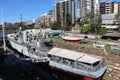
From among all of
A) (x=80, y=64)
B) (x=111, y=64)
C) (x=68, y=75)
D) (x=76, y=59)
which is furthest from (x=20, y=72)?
(x=111, y=64)

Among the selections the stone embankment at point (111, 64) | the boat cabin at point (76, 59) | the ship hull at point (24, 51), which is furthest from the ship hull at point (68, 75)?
the ship hull at point (24, 51)

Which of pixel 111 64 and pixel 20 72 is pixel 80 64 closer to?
pixel 111 64

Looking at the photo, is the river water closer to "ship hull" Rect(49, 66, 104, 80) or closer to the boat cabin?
"ship hull" Rect(49, 66, 104, 80)

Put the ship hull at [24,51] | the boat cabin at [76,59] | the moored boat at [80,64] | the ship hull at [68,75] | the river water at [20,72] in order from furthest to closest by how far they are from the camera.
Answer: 1. the ship hull at [24,51]
2. the ship hull at [68,75]
3. the boat cabin at [76,59]
4. the moored boat at [80,64]
5. the river water at [20,72]

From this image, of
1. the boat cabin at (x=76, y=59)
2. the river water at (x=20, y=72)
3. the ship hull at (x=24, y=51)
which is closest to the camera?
the river water at (x=20, y=72)

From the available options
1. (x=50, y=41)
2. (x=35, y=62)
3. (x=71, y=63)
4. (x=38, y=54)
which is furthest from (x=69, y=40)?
(x=71, y=63)

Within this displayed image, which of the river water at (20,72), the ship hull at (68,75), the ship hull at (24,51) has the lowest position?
the ship hull at (68,75)

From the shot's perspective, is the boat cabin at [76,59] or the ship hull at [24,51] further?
the ship hull at [24,51]

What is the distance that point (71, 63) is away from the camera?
47.6m

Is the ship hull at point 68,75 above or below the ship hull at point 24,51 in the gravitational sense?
below

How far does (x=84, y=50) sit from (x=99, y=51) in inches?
256

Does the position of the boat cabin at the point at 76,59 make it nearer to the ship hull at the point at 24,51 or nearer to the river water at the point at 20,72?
the river water at the point at 20,72

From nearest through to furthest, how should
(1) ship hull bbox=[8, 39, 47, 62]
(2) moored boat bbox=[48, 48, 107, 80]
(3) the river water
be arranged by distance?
(3) the river water
(2) moored boat bbox=[48, 48, 107, 80]
(1) ship hull bbox=[8, 39, 47, 62]

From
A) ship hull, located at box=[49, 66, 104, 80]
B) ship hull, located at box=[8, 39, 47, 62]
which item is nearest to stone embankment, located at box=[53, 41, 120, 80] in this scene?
ship hull, located at box=[49, 66, 104, 80]
